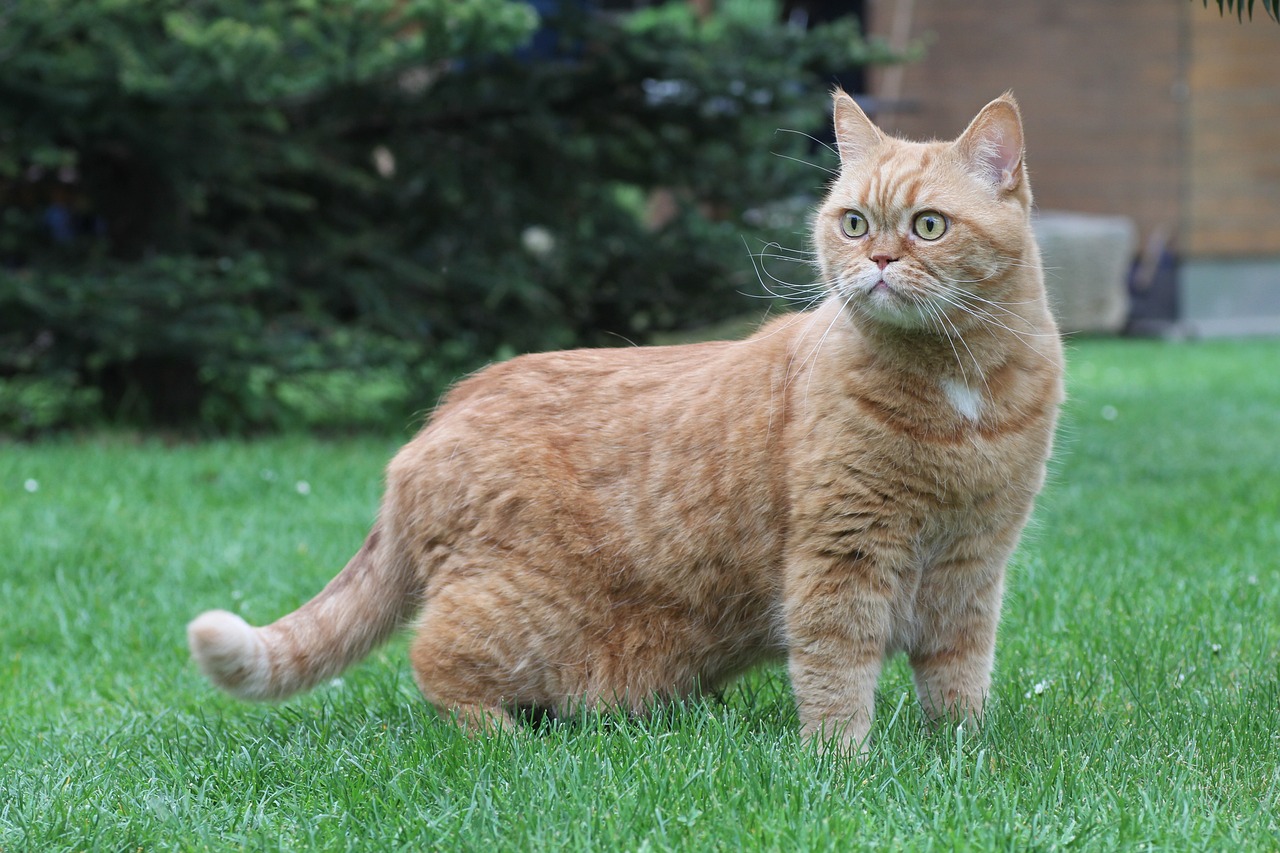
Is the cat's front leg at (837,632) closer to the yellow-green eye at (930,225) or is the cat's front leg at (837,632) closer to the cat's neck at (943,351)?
the cat's neck at (943,351)

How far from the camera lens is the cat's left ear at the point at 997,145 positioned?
2824mm

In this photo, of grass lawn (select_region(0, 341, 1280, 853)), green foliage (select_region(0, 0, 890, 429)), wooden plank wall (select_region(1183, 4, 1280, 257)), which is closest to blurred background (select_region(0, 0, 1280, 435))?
green foliage (select_region(0, 0, 890, 429))

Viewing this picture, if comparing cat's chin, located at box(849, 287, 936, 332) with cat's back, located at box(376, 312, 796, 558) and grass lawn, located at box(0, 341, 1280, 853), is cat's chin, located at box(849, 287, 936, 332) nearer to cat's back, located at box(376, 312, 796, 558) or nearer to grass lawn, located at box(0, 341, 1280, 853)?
cat's back, located at box(376, 312, 796, 558)

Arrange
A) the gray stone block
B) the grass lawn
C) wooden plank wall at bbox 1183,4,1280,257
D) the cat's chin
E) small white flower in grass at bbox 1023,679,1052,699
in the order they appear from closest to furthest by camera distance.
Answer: the grass lawn, the cat's chin, small white flower in grass at bbox 1023,679,1052,699, the gray stone block, wooden plank wall at bbox 1183,4,1280,257

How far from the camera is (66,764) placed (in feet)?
9.66

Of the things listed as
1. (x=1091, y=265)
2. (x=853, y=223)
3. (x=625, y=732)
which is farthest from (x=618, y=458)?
(x=1091, y=265)

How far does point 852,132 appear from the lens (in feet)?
10.1

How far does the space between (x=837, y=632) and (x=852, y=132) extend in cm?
118

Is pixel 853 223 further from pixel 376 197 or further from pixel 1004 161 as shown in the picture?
pixel 376 197

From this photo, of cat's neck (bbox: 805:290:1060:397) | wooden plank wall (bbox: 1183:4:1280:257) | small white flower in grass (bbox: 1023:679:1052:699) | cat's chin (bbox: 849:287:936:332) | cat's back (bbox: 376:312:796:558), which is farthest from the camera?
wooden plank wall (bbox: 1183:4:1280:257)

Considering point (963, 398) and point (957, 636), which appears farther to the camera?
point (957, 636)

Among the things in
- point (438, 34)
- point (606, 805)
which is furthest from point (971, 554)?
point (438, 34)

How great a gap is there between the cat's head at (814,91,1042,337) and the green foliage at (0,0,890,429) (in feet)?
11.5

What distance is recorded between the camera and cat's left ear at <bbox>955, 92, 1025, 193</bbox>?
282 cm
